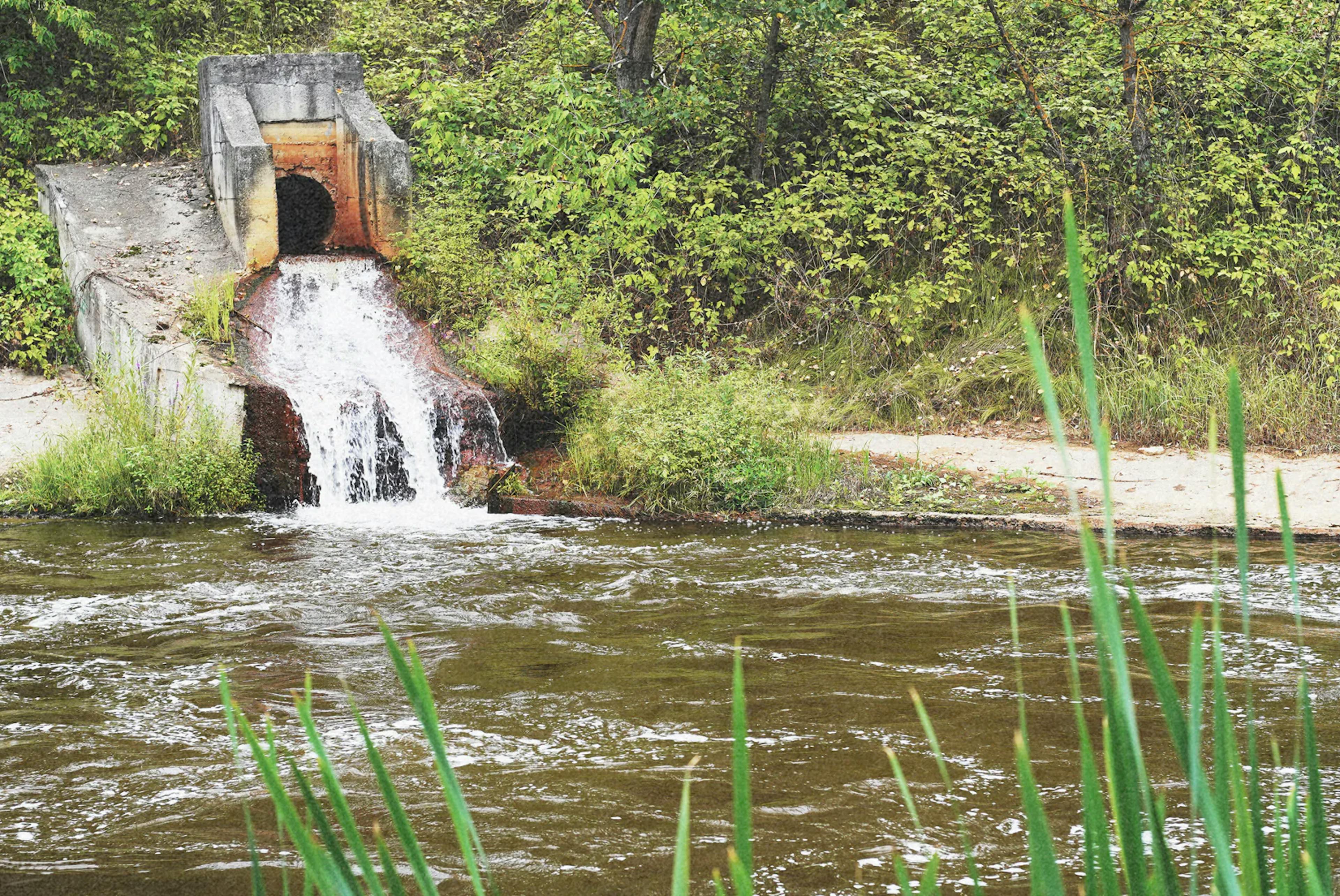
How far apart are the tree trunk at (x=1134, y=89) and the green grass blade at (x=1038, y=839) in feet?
38.4

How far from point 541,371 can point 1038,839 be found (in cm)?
975

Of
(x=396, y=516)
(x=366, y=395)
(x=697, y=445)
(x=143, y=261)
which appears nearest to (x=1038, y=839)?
(x=697, y=445)

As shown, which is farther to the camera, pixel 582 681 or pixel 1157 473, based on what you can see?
pixel 1157 473

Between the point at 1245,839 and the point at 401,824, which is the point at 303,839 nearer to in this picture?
the point at 401,824

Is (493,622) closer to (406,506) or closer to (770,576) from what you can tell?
(770,576)

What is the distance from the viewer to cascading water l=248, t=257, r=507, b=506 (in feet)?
32.7

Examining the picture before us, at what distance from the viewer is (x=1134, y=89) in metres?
11.4

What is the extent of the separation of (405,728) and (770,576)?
2940mm

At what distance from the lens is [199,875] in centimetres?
352

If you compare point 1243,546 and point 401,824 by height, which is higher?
point 1243,546

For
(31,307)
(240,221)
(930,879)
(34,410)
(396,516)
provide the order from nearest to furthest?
(930,879), (396,516), (34,410), (31,307), (240,221)

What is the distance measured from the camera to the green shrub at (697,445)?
9.05 m

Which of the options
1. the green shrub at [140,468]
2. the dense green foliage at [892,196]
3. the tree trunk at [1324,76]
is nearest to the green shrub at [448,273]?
the dense green foliage at [892,196]

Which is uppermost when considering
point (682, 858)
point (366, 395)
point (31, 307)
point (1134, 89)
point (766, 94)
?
point (766, 94)
